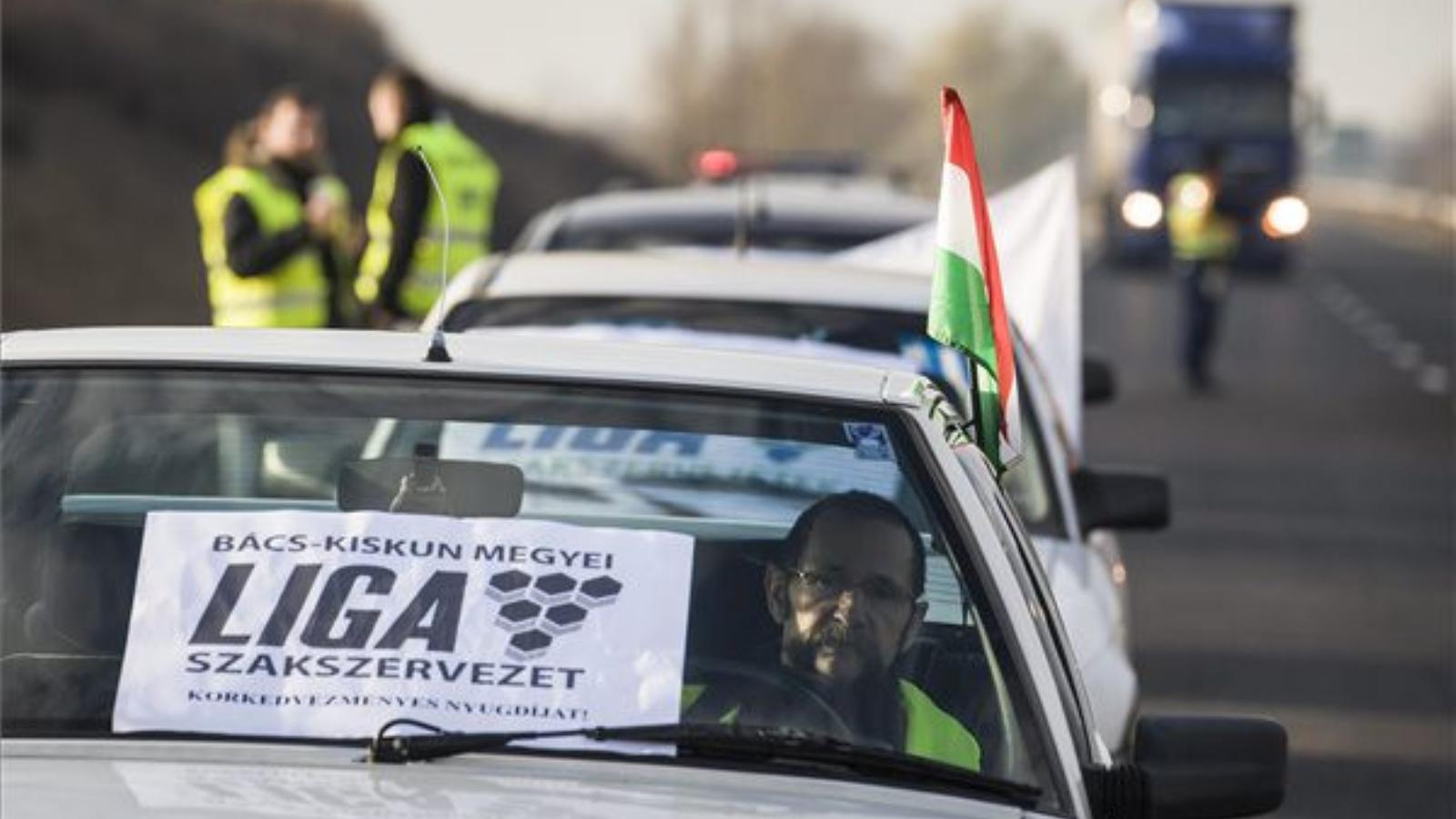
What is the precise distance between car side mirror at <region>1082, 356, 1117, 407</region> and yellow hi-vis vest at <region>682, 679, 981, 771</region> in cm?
705

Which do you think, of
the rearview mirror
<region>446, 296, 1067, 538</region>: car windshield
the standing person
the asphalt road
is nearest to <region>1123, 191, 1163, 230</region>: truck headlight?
the asphalt road

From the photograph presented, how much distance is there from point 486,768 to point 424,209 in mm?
10661

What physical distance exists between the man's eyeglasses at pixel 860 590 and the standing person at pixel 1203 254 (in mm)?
22979

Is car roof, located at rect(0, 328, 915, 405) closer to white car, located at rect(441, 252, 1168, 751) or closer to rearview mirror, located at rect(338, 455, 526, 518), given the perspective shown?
rearview mirror, located at rect(338, 455, 526, 518)

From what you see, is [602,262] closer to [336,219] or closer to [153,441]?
[153,441]

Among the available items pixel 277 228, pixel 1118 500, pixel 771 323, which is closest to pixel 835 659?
pixel 1118 500

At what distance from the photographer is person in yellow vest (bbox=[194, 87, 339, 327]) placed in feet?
46.7

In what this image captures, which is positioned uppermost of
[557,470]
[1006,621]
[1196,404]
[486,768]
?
[1196,404]

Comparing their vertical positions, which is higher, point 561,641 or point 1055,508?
point 1055,508

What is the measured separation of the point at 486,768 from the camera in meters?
4.42

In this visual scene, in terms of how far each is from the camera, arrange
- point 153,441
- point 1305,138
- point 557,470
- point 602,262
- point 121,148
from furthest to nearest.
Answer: point 1305,138 → point 121,148 → point 602,262 → point 557,470 → point 153,441

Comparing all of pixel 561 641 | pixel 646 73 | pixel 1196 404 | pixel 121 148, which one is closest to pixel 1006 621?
pixel 561 641

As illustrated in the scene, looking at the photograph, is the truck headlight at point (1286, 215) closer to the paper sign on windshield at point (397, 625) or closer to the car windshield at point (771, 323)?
the car windshield at point (771, 323)

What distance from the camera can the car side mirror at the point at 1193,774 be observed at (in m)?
4.72
